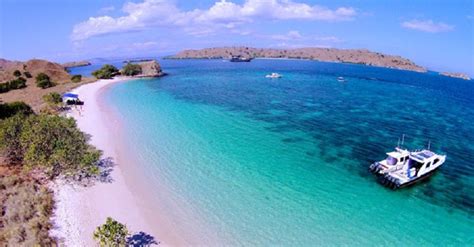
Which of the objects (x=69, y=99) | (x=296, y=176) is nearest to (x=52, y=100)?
(x=69, y=99)

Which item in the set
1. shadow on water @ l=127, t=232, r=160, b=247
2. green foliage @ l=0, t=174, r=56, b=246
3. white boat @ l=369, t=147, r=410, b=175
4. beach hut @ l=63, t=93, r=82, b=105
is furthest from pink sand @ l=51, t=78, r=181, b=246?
beach hut @ l=63, t=93, r=82, b=105

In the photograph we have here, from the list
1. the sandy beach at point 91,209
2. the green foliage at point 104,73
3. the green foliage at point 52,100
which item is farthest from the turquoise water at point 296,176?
the green foliage at point 104,73

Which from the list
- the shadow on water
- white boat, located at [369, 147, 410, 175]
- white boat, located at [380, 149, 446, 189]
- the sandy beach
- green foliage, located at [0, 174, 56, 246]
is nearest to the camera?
green foliage, located at [0, 174, 56, 246]

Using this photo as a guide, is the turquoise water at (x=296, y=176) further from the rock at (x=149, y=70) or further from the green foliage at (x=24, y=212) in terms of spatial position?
the rock at (x=149, y=70)

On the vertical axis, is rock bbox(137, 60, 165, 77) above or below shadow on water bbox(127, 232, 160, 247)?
above

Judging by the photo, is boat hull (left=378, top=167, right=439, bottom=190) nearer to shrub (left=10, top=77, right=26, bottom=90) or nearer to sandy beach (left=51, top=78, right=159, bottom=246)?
sandy beach (left=51, top=78, right=159, bottom=246)

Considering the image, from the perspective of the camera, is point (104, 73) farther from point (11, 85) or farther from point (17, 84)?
point (11, 85)
